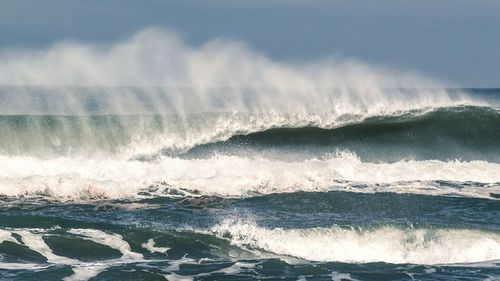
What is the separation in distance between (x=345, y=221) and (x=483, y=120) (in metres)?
16.9

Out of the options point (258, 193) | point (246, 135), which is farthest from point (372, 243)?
point (246, 135)

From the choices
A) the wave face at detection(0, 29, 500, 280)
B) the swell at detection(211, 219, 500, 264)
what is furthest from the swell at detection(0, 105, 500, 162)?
the swell at detection(211, 219, 500, 264)

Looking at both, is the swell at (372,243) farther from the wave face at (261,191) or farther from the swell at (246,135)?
the swell at (246,135)

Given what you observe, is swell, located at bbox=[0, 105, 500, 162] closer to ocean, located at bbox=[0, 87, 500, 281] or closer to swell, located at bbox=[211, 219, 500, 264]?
ocean, located at bbox=[0, 87, 500, 281]

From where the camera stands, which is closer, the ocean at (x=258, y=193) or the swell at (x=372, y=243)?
the ocean at (x=258, y=193)

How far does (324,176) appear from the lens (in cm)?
2055

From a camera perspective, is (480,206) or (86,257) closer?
(86,257)

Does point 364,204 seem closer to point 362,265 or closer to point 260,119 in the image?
point 362,265

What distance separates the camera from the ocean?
12250 mm

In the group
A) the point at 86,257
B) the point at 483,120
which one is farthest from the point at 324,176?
the point at 483,120

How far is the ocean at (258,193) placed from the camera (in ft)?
40.2

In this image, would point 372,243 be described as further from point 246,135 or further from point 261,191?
point 246,135

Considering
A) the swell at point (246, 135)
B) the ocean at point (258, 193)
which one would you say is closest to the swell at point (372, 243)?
the ocean at point (258, 193)

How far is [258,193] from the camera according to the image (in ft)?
61.0
